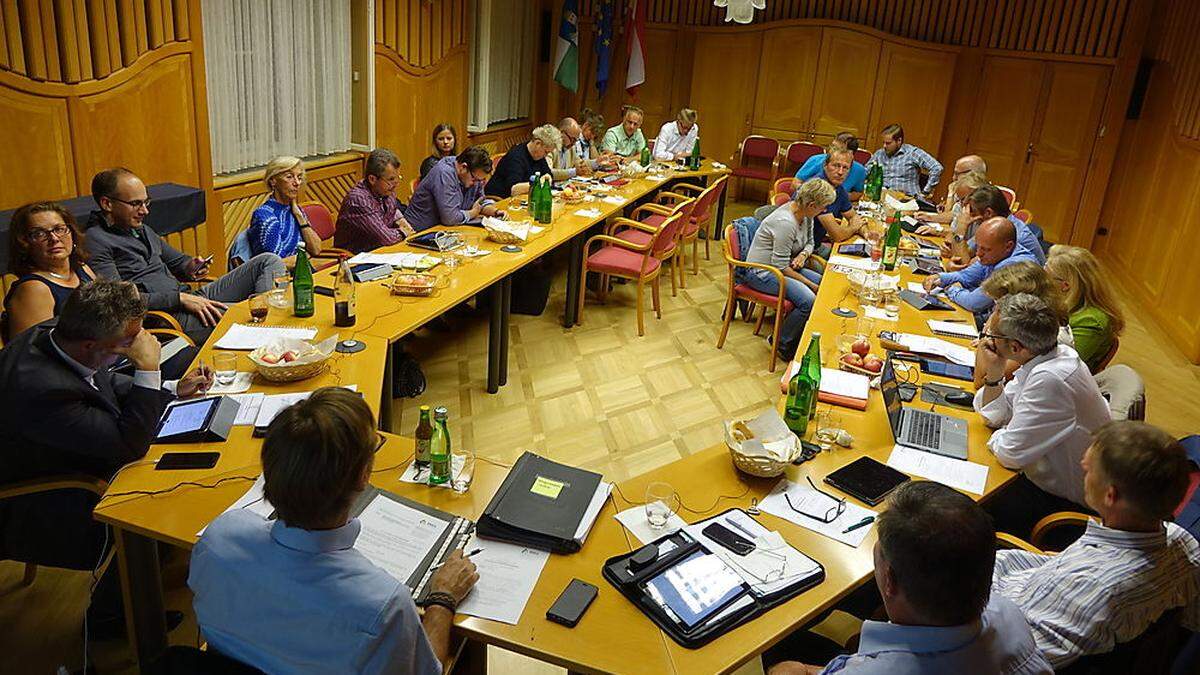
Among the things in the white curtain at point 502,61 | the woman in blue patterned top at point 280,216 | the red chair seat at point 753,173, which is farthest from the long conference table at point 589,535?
the red chair seat at point 753,173

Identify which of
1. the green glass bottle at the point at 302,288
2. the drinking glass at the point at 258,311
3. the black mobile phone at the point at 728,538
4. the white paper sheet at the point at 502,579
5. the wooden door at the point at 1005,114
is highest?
the wooden door at the point at 1005,114

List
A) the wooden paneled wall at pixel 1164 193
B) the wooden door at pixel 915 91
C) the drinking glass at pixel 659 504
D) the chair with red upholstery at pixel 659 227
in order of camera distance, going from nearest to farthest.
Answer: the drinking glass at pixel 659 504
the chair with red upholstery at pixel 659 227
the wooden paneled wall at pixel 1164 193
the wooden door at pixel 915 91

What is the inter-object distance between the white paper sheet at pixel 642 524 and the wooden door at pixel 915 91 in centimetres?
921

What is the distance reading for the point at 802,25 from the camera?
1045 centimetres

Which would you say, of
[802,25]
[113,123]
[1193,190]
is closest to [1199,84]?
[1193,190]

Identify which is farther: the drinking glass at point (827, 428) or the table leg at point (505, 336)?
the table leg at point (505, 336)

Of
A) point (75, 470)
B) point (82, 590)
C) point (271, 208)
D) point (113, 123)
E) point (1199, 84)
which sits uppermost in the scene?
point (1199, 84)

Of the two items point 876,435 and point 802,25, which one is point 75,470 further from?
point 802,25

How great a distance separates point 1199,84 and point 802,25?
4506 mm

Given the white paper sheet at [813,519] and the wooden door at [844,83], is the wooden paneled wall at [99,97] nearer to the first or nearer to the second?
the white paper sheet at [813,519]

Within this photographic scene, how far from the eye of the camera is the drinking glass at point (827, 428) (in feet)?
9.80

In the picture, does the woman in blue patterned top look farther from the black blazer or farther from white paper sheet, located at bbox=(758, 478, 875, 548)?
white paper sheet, located at bbox=(758, 478, 875, 548)

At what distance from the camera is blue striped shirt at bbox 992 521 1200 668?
6.76 feet

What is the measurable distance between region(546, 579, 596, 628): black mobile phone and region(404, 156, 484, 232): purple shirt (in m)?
4.03
